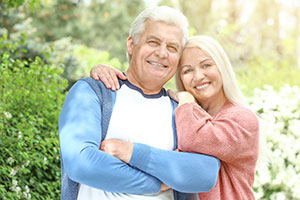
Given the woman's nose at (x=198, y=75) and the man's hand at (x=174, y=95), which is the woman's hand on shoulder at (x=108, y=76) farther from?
the woman's nose at (x=198, y=75)

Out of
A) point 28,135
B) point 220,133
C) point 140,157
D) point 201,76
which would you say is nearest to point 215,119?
point 220,133

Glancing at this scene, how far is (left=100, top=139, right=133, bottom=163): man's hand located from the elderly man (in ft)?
0.09

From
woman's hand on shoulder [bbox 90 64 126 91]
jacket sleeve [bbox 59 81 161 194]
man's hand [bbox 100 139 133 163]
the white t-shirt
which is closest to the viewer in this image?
jacket sleeve [bbox 59 81 161 194]

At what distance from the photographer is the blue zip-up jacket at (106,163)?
71.7 inches

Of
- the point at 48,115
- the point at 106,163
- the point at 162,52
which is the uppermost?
the point at 162,52

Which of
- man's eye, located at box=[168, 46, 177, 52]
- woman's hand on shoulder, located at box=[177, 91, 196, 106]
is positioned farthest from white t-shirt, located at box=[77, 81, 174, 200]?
man's eye, located at box=[168, 46, 177, 52]

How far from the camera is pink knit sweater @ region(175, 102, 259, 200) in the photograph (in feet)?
Answer: 6.75

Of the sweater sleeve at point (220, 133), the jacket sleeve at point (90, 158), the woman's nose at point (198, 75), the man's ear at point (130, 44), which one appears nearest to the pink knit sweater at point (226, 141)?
the sweater sleeve at point (220, 133)

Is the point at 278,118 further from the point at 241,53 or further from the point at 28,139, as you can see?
the point at 241,53

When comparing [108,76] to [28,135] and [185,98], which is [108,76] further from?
[28,135]

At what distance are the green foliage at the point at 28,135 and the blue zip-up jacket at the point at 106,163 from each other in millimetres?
1131

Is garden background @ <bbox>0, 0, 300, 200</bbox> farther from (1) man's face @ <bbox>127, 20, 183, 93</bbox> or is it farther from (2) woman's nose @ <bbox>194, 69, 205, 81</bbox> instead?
(1) man's face @ <bbox>127, 20, 183, 93</bbox>

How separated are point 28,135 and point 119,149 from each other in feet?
5.38

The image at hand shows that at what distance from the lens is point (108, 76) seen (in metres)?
2.30
